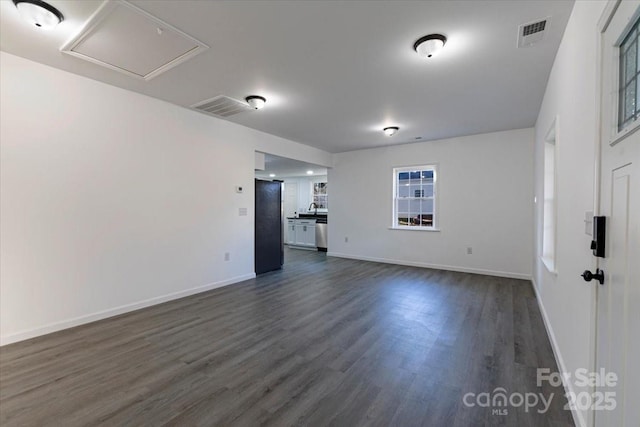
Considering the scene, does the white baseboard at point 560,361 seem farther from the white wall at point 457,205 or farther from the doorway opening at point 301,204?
the doorway opening at point 301,204

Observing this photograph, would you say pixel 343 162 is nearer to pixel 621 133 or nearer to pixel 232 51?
pixel 232 51

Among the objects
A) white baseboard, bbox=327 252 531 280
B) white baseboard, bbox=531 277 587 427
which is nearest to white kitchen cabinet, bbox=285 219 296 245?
white baseboard, bbox=327 252 531 280

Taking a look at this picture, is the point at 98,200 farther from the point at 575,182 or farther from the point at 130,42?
the point at 575,182

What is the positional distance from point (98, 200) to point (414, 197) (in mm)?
5771

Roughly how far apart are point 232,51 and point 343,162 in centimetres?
493

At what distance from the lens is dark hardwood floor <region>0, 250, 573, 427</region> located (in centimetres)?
176

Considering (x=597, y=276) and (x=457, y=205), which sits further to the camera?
(x=457, y=205)

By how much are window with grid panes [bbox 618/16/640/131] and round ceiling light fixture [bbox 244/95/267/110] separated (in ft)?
11.1

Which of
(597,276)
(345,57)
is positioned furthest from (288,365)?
(345,57)

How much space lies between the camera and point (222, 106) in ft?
12.9

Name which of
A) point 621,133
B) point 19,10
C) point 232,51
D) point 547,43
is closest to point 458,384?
point 621,133

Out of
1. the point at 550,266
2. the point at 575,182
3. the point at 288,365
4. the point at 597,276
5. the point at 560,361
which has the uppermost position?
the point at 575,182

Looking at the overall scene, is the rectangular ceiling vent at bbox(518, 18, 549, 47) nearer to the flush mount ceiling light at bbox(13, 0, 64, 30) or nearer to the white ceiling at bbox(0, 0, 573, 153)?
the white ceiling at bbox(0, 0, 573, 153)

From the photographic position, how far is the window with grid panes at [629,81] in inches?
40.4
